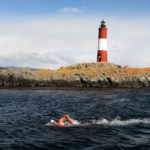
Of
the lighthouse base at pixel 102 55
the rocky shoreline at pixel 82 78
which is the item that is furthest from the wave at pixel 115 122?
the lighthouse base at pixel 102 55

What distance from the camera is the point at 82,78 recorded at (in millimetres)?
54625

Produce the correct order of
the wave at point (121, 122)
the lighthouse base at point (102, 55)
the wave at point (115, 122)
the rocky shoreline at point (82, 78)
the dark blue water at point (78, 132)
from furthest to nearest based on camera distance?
the lighthouse base at point (102, 55) < the rocky shoreline at point (82, 78) < the wave at point (121, 122) < the wave at point (115, 122) < the dark blue water at point (78, 132)

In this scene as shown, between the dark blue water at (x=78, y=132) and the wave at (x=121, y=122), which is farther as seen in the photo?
→ the wave at (x=121, y=122)

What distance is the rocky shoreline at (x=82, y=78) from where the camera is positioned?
177ft

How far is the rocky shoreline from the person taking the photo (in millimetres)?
A: 53938

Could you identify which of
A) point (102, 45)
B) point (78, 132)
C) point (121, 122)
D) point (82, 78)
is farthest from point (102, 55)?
point (78, 132)

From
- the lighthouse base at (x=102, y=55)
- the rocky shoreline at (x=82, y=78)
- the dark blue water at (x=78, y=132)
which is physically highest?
the lighthouse base at (x=102, y=55)

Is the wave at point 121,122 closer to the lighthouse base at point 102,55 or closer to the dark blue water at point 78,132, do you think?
the dark blue water at point 78,132

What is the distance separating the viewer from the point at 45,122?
19.1 metres

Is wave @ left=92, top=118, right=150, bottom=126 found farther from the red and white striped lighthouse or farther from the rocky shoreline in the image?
the red and white striped lighthouse

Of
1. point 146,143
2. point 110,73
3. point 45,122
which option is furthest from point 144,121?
point 110,73

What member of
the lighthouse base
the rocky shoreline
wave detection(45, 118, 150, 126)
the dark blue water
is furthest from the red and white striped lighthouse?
wave detection(45, 118, 150, 126)

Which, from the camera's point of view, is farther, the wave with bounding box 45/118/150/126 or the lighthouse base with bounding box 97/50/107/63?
the lighthouse base with bounding box 97/50/107/63

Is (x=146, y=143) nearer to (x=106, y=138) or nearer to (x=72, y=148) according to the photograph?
(x=106, y=138)
